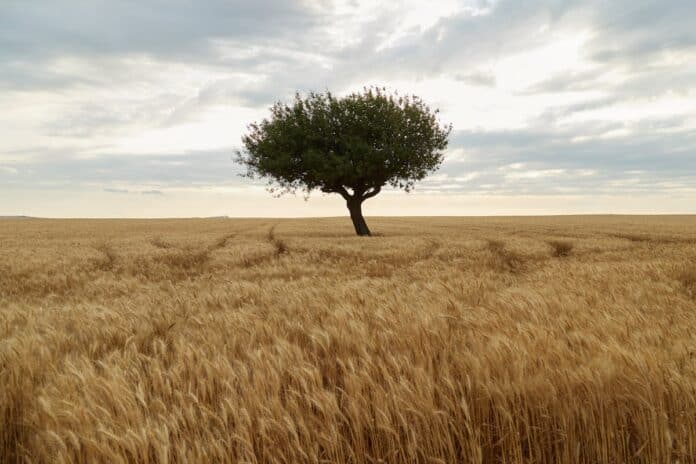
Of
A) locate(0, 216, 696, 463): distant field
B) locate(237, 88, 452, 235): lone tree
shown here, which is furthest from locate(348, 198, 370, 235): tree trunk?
locate(0, 216, 696, 463): distant field

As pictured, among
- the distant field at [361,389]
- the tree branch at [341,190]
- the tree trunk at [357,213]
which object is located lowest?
→ the distant field at [361,389]

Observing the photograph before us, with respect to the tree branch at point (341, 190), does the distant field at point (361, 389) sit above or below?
below

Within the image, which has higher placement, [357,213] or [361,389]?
[357,213]

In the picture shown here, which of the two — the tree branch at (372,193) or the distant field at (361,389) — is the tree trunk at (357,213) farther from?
the distant field at (361,389)

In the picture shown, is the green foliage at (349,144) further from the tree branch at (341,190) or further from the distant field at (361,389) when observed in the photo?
the distant field at (361,389)

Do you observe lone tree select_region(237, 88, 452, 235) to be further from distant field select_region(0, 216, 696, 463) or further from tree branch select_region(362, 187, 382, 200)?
distant field select_region(0, 216, 696, 463)

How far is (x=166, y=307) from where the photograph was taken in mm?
5695

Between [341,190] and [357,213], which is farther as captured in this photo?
[357,213]

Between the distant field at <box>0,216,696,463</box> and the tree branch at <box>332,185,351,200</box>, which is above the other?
the tree branch at <box>332,185,351,200</box>

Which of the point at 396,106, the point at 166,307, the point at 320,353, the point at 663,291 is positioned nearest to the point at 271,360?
the point at 320,353

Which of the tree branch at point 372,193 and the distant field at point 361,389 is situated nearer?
the distant field at point 361,389

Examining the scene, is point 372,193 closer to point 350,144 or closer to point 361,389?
point 350,144

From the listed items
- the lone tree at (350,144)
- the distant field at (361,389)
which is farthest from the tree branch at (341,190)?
the distant field at (361,389)

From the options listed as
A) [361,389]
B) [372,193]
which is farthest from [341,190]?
[361,389]
